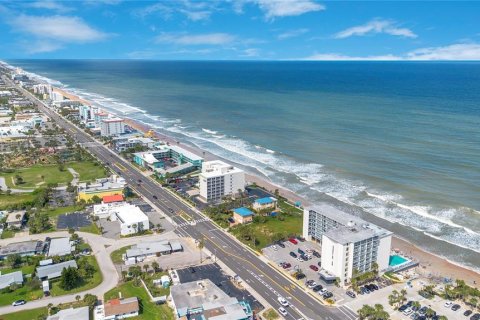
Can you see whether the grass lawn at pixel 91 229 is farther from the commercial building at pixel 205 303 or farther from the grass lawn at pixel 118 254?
the commercial building at pixel 205 303

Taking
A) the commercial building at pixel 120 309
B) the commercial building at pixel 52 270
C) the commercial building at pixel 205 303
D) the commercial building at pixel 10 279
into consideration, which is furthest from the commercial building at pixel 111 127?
the commercial building at pixel 205 303

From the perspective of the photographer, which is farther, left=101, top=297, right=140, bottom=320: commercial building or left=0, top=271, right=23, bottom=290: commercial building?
left=0, top=271, right=23, bottom=290: commercial building

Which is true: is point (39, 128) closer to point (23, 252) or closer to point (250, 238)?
point (23, 252)

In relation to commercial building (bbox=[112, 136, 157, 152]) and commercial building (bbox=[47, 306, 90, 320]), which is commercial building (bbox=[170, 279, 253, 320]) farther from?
commercial building (bbox=[112, 136, 157, 152])

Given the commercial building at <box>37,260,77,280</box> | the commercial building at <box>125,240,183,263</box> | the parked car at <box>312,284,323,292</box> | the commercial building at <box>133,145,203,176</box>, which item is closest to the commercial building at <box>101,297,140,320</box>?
the commercial building at <box>37,260,77,280</box>

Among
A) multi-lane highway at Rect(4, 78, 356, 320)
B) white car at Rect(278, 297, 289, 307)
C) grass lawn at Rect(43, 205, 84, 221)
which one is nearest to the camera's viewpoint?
multi-lane highway at Rect(4, 78, 356, 320)

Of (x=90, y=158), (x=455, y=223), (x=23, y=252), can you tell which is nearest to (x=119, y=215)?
(x=23, y=252)

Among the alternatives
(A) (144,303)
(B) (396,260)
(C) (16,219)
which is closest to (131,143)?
(C) (16,219)

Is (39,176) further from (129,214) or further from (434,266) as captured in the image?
(434,266)
